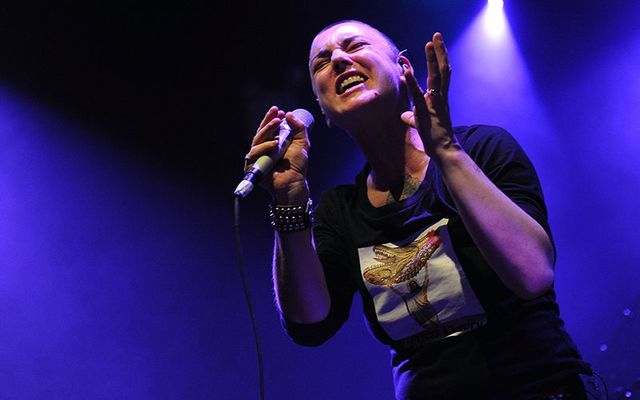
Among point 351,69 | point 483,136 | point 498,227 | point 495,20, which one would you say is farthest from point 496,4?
point 498,227

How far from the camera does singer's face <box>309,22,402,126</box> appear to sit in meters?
1.35

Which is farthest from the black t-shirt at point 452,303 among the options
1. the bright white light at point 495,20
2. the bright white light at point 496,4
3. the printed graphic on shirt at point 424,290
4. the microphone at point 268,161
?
the bright white light at point 496,4

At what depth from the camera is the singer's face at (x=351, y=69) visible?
135 centimetres

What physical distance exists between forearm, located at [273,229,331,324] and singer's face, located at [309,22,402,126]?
0.34 meters

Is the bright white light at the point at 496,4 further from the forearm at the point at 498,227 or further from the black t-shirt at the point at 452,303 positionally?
the forearm at the point at 498,227

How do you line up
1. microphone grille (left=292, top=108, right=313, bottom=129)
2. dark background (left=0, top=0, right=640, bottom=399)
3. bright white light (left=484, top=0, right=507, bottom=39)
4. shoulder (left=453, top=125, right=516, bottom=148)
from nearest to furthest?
shoulder (left=453, top=125, right=516, bottom=148) < microphone grille (left=292, top=108, right=313, bottom=129) < dark background (left=0, top=0, right=640, bottom=399) < bright white light (left=484, top=0, right=507, bottom=39)

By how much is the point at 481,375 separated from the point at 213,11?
2745 mm

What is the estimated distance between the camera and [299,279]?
1.23 metres

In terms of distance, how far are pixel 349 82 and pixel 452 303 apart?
0.57 m

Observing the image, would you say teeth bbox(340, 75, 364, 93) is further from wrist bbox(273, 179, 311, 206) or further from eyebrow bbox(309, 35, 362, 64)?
wrist bbox(273, 179, 311, 206)

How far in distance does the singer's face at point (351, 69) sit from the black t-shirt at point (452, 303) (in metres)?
0.22

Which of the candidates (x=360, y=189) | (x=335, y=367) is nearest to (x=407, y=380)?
(x=360, y=189)

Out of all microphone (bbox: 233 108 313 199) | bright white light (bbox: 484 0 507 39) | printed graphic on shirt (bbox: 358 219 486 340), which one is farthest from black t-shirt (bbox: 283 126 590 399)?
bright white light (bbox: 484 0 507 39)

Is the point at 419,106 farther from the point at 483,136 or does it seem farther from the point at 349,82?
the point at 349,82
